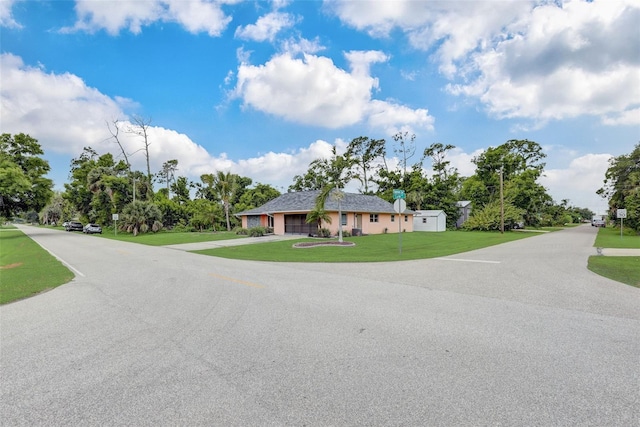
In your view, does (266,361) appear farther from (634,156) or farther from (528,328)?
(634,156)

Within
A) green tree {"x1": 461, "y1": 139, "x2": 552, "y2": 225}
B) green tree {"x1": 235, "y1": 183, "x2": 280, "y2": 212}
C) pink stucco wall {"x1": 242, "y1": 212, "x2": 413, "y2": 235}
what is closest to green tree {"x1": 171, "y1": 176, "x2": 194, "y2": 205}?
green tree {"x1": 235, "y1": 183, "x2": 280, "y2": 212}

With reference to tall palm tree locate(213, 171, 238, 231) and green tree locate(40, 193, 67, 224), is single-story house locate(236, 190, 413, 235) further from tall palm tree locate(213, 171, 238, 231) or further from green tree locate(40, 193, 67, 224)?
green tree locate(40, 193, 67, 224)

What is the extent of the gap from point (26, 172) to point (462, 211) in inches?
2064

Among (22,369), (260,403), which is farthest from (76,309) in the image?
(260,403)

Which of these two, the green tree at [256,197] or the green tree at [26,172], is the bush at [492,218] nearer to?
the green tree at [256,197]

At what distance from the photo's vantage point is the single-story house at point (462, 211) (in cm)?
4305

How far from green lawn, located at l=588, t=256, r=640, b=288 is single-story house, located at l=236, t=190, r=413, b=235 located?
18.3 m

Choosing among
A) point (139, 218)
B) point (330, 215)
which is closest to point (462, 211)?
point (330, 215)

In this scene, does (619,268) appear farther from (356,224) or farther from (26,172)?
(26,172)

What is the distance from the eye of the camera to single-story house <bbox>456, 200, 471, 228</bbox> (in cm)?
4305

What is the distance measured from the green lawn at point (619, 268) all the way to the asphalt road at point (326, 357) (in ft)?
4.18

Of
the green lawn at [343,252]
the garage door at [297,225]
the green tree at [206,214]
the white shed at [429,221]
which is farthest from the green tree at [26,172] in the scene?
the white shed at [429,221]

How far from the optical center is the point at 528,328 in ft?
15.1

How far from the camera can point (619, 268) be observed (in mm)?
9641
